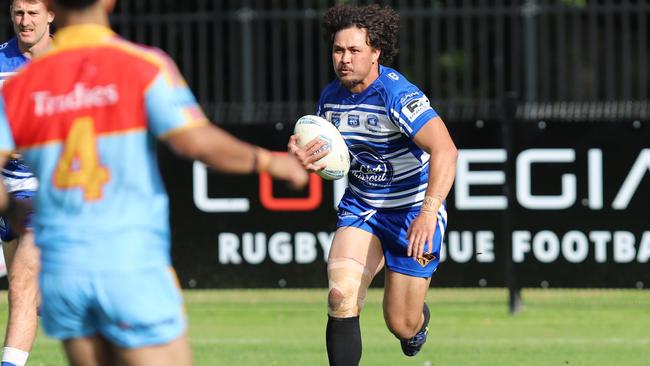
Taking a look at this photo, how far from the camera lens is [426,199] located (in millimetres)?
6762

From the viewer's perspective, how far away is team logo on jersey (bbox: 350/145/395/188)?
287 inches

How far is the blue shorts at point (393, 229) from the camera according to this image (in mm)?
7305

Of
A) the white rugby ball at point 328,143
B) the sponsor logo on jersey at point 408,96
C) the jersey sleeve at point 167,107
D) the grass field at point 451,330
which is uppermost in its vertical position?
the jersey sleeve at point 167,107

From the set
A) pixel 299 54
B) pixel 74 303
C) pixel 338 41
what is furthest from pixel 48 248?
pixel 299 54

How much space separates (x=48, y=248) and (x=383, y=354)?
17.0ft

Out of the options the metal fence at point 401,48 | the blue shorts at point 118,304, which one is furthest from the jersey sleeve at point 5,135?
the metal fence at point 401,48

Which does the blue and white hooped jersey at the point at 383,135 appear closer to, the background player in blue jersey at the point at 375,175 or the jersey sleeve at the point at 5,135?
the background player in blue jersey at the point at 375,175

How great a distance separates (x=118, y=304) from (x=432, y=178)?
307 centimetres

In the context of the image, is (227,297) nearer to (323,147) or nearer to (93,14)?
(323,147)

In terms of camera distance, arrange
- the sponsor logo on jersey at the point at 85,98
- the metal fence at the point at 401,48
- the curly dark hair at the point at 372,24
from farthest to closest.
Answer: the metal fence at the point at 401,48 → the curly dark hair at the point at 372,24 → the sponsor logo on jersey at the point at 85,98

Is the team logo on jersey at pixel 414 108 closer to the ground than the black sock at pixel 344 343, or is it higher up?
higher up

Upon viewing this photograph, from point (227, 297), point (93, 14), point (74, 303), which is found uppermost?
point (93, 14)

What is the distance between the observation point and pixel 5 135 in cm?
415

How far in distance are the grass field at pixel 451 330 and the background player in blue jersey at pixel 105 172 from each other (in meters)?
4.66
